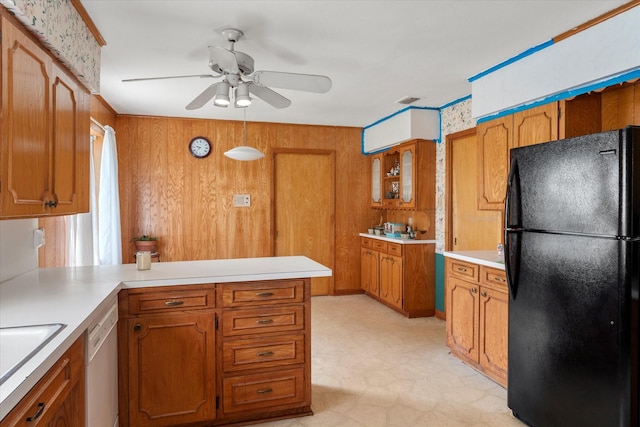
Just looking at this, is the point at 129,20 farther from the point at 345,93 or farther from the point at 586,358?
the point at 586,358

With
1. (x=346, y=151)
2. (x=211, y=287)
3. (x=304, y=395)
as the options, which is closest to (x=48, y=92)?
(x=211, y=287)

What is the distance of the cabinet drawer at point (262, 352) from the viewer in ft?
7.58

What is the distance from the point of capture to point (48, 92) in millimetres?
1888

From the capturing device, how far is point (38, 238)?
103 inches

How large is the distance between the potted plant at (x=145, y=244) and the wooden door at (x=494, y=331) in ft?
12.2

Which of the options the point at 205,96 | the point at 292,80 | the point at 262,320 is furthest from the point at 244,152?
the point at 262,320

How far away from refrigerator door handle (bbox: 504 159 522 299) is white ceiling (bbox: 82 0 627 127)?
891mm

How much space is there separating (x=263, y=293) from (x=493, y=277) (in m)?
1.65

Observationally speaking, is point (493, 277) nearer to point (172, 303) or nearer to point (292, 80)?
point (292, 80)

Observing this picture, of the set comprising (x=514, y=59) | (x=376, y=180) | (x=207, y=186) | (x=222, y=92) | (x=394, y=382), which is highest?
(x=514, y=59)

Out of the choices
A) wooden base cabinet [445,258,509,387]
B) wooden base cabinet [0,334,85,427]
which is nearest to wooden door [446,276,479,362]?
wooden base cabinet [445,258,509,387]

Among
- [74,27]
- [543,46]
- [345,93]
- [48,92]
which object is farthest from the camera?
[345,93]

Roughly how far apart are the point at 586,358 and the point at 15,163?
269cm

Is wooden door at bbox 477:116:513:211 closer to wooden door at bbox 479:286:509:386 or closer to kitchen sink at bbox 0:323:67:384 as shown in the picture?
wooden door at bbox 479:286:509:386
